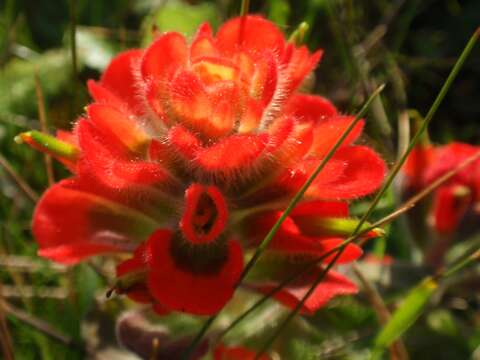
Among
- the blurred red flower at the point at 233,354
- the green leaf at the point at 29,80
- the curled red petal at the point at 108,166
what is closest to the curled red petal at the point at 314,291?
the blurred red flower at the point at 233,354

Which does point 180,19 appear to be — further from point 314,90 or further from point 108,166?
point 108,166

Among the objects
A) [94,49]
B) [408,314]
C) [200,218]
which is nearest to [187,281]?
[200,218]

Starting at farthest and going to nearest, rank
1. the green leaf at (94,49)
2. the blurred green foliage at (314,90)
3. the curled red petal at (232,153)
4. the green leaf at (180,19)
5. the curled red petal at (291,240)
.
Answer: the green leaf at (94,49) < the green leaf at (180,19) < the blurred green foliage at (314,90) < the curled red petal at (291,240) < the curled red petal at (232,153)

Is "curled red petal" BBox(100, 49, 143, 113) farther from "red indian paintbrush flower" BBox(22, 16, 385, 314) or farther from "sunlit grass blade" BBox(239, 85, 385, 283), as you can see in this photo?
"sunlit grass blade" BBox(239, 85, 385, 283)

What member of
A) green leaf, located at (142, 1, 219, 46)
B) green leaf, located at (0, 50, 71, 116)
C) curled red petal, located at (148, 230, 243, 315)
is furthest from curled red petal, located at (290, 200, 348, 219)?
green leaf, located at (0, 50, 71, 116)

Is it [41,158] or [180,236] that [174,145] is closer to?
[180,236]

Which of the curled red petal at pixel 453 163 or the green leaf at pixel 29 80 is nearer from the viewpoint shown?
the curled red petal at pixel 453 163

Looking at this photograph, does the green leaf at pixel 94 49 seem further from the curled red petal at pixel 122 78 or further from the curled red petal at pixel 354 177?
the curled red petal at pixel 354 177

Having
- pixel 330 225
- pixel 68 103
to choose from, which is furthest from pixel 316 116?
A: pixel 68 103
